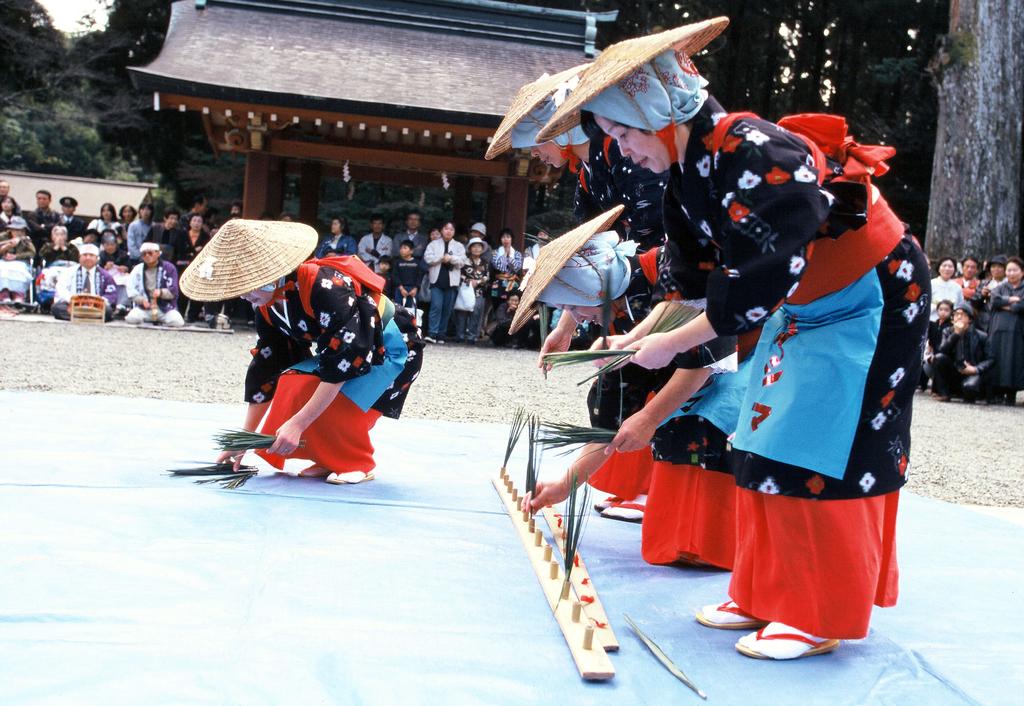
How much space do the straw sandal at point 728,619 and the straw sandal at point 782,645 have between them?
0.09 m

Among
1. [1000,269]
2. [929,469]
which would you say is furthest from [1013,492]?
[1000,269]

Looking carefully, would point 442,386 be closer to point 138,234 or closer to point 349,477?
point 349,477

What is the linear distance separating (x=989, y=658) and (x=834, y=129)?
105 cm

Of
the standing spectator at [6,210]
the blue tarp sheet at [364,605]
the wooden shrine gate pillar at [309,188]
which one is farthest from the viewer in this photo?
the wooden shrine gate pillar at [309,188]

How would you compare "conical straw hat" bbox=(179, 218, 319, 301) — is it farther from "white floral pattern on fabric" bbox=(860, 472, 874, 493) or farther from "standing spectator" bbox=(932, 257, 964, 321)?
"standing spectator" bbox=(932, 257, 964, 321)

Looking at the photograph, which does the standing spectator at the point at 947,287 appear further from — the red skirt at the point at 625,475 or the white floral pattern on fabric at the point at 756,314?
the white floral pattern on fabric at the point at 756,314

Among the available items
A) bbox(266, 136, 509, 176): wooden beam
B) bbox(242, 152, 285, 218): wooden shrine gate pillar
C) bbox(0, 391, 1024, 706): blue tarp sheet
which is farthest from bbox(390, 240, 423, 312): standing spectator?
bbox(0, 391, 1024, 706): blue tarp sheet

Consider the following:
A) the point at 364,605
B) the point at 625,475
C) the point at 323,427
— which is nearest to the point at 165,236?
the point at 323,427

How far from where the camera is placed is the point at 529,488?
7.94 feet

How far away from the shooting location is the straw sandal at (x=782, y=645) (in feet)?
5.54

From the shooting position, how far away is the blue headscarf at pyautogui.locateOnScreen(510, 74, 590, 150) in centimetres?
259

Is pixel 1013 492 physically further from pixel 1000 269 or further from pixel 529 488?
pixel 1000 269

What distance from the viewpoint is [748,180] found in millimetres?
1513

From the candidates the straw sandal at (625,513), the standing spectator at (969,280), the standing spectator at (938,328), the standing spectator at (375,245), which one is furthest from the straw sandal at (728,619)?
the standing spectator at (375,245)
